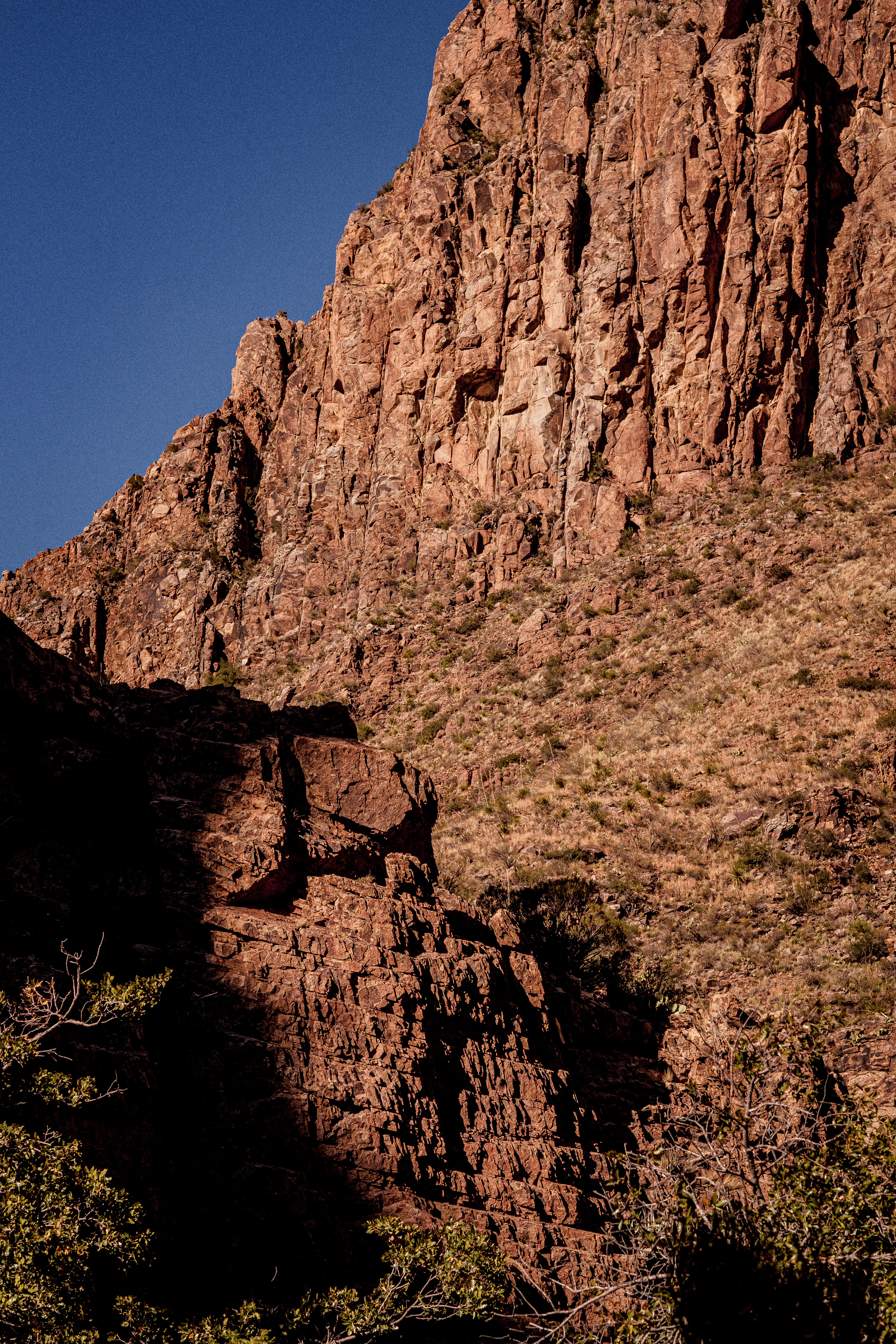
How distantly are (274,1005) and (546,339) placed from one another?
4498cm

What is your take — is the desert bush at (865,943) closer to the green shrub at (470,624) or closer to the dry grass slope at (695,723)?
the dry grass slope at (695,723)

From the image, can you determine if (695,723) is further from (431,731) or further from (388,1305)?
(388,1305)

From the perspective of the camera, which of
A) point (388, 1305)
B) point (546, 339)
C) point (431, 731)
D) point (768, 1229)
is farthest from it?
point (546, 339)

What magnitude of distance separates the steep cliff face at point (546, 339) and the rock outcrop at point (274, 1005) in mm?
33787

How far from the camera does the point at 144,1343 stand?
9.76 meters

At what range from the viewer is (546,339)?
2104 inches

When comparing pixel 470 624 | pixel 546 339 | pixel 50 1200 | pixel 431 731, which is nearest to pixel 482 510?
pixel 470 624

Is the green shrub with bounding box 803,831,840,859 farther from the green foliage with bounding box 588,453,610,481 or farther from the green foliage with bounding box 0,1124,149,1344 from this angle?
the green foliage with bounding box 588,453,610,481

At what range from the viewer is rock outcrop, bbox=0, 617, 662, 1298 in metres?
11.7

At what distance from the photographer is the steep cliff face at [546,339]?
49219 mm

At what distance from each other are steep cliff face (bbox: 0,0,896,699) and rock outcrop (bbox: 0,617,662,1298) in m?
33.8

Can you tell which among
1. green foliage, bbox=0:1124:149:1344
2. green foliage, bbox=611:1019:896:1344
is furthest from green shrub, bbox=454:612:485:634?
green foliage, bbox=0:1124:149:1344

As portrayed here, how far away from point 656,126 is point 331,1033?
51.0m

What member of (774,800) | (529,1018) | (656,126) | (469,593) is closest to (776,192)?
(656,126)
